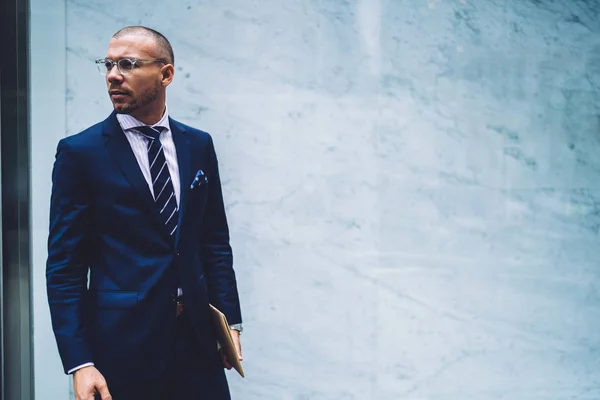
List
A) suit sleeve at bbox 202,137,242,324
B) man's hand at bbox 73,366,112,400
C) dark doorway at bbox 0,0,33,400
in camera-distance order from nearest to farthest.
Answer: man's hand at bbox 73,366,112,400 → suit sleeve at bbox 202,137,242,324 → dark doorway at bbox 0,0,33,400

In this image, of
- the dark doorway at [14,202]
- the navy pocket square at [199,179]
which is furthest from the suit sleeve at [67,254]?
the dark doorway at [14,202]

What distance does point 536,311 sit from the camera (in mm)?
3143

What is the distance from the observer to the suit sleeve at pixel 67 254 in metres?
1.85

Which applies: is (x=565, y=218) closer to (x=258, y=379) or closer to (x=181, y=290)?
(x=258, y=379)

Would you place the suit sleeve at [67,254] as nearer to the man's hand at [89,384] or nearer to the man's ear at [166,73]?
the man's hand at [89,384]

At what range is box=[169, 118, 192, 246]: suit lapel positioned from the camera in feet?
6.49

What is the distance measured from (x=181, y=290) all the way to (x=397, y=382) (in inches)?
59.2

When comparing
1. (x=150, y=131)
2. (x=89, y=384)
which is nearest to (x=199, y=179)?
(x=150, y=131)

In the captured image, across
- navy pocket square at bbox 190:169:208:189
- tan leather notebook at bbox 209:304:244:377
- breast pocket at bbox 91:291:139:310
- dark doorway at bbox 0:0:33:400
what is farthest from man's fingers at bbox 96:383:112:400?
dark doorway at bbox 0:0:33:400

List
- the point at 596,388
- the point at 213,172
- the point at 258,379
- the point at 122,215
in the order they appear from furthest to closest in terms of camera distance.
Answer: the point at 596,388, the point at 258,379, the point at 213,172, the point at 122,215

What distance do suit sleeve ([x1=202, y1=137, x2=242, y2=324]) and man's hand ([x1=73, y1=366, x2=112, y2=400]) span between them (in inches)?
18.7

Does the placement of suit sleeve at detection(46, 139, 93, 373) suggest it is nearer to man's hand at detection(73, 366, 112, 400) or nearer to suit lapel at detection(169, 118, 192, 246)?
man's hand at detection(73, 366, 112, 400)

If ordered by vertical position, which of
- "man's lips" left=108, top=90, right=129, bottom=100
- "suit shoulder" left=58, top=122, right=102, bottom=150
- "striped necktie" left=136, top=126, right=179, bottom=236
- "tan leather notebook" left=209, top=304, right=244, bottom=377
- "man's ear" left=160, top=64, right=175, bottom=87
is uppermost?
"man's ear" left=160, top=64, right=175, bottom=87

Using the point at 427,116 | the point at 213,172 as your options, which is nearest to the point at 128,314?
the point at 213,172
